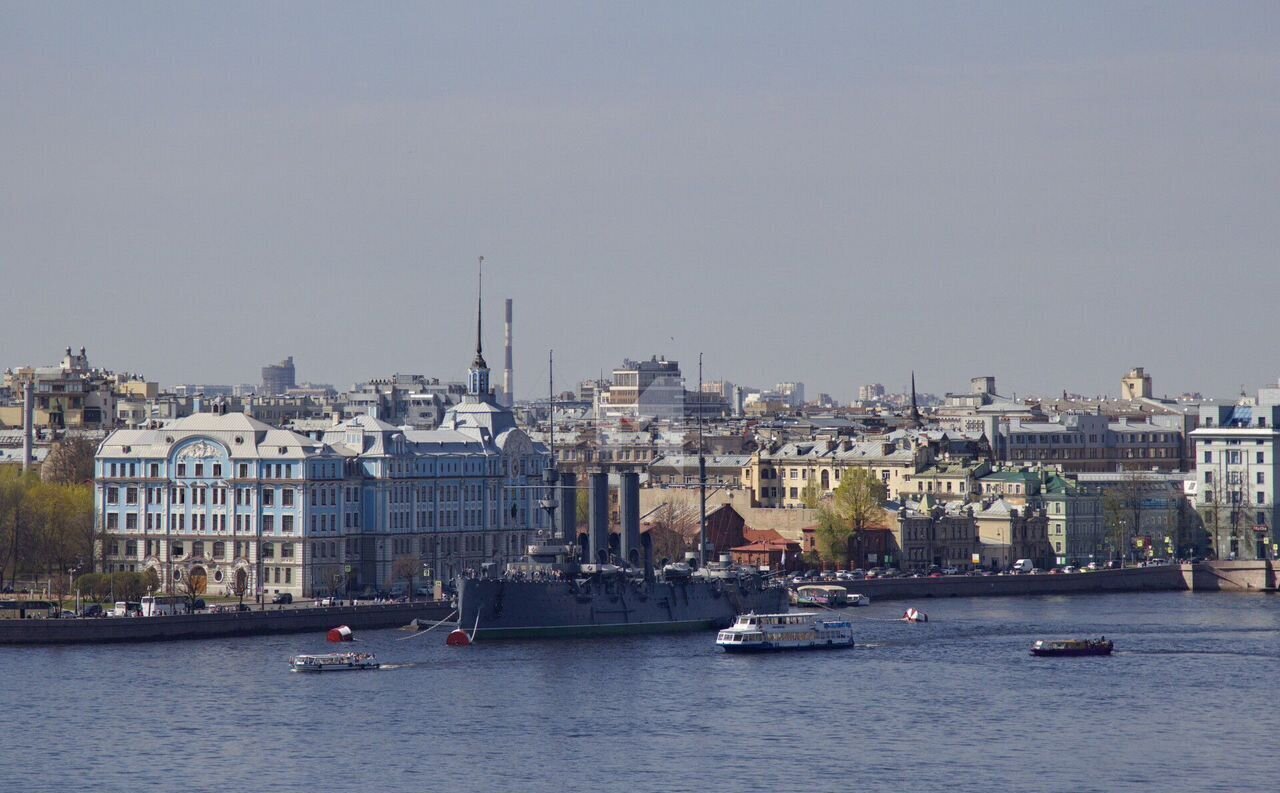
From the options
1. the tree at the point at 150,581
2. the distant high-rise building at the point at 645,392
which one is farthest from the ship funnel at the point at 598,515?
the distant high-rise building at the point at 645,392

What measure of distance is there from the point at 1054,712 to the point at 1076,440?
7715 centimetres

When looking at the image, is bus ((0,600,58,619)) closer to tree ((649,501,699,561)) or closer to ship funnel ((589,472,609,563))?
ship funnel ((589,472,609,563))

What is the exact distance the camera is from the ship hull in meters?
78.1

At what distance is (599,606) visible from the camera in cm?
8075

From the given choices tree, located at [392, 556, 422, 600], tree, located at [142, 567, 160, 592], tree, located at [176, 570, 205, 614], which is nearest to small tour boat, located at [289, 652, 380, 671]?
tree, located at [176, 570, 205, 614]

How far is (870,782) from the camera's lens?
2100 inches

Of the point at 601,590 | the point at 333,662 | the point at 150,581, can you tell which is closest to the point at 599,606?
the point at 601,590

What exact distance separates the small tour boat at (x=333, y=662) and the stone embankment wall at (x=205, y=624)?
287 inches

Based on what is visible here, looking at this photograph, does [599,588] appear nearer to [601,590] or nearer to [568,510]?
[601,590]

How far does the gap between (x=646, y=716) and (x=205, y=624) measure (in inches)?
727

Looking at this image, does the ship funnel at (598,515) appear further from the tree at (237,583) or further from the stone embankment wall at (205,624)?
the tree at (237,583)

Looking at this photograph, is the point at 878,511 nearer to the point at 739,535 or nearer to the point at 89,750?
the point at 739,535

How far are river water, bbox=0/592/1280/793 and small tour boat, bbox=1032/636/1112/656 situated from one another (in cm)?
60

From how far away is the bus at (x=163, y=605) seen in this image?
78.9 m
